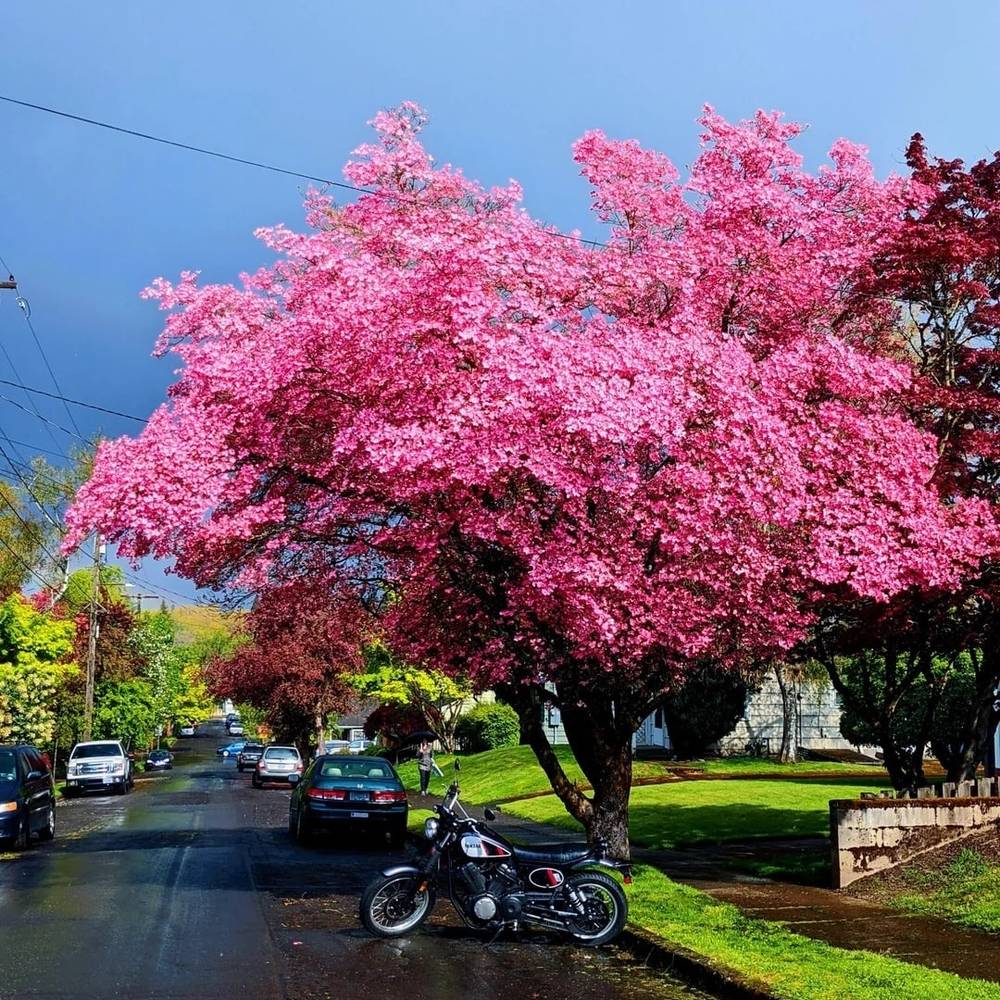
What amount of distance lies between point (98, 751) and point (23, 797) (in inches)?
1140

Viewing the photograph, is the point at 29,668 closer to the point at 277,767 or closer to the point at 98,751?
the point at 98,751

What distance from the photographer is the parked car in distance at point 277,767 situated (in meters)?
49.2

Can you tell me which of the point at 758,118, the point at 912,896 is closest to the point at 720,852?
the point at 912,896

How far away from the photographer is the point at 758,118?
16.8 metres

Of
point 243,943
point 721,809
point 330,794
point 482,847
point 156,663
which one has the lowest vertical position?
point 243,943

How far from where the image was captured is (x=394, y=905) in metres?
11.5

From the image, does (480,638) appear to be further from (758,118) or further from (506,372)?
(758,118)

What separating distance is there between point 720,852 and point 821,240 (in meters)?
9.21

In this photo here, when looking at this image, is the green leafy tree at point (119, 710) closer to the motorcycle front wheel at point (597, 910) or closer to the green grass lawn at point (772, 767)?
the green grass lawn at point (772, 767)

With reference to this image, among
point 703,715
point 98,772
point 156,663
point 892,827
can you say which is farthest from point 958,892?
point 156,663

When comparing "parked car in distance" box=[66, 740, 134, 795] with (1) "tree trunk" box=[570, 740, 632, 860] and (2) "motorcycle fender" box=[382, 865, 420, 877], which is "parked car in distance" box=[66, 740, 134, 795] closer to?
(1) "tree trunk" box=[570, 740, 632, 860]

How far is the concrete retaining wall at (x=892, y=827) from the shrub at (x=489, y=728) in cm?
3806

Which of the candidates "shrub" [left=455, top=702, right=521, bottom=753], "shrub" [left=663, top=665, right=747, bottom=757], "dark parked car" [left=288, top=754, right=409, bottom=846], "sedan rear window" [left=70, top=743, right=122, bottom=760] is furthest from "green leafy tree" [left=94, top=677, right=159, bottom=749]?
"dark parked car" [left=288, top=754, right=409, bottom=846]

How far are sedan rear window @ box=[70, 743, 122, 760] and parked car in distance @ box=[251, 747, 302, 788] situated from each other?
5.57m
